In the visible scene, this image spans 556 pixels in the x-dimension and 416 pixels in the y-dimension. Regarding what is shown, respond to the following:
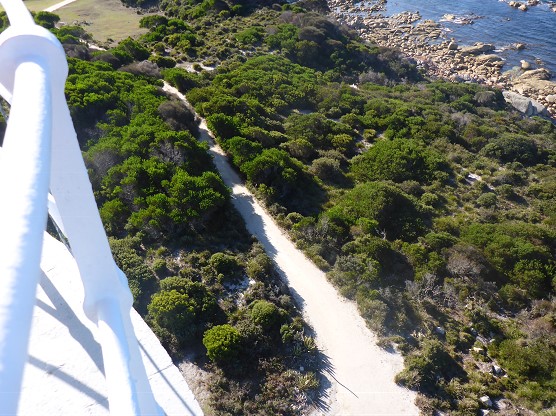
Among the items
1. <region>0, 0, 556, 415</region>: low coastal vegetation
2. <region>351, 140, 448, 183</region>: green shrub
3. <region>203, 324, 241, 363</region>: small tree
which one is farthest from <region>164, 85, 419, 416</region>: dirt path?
<region>351, 140, 448, 183</region>: green shrub

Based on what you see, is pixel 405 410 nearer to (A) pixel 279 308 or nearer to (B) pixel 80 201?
(A) pixel 279 308

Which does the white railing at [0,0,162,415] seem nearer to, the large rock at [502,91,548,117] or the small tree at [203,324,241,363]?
the small tree at [203,324,241,363]

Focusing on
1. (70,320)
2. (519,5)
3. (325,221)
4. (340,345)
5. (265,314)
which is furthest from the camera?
(519,5)

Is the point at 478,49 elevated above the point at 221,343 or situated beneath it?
elevated above

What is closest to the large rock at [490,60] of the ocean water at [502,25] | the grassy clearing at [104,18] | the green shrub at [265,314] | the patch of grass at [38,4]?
the ocean water at [502,25]

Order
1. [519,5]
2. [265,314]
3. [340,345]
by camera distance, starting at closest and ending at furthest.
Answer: [265,314], [340,345], [519,5]

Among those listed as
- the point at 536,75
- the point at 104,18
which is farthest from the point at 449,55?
the point at 104,18

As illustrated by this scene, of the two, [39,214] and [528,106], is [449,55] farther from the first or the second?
[39,214]

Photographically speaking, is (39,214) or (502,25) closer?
(39,214)
